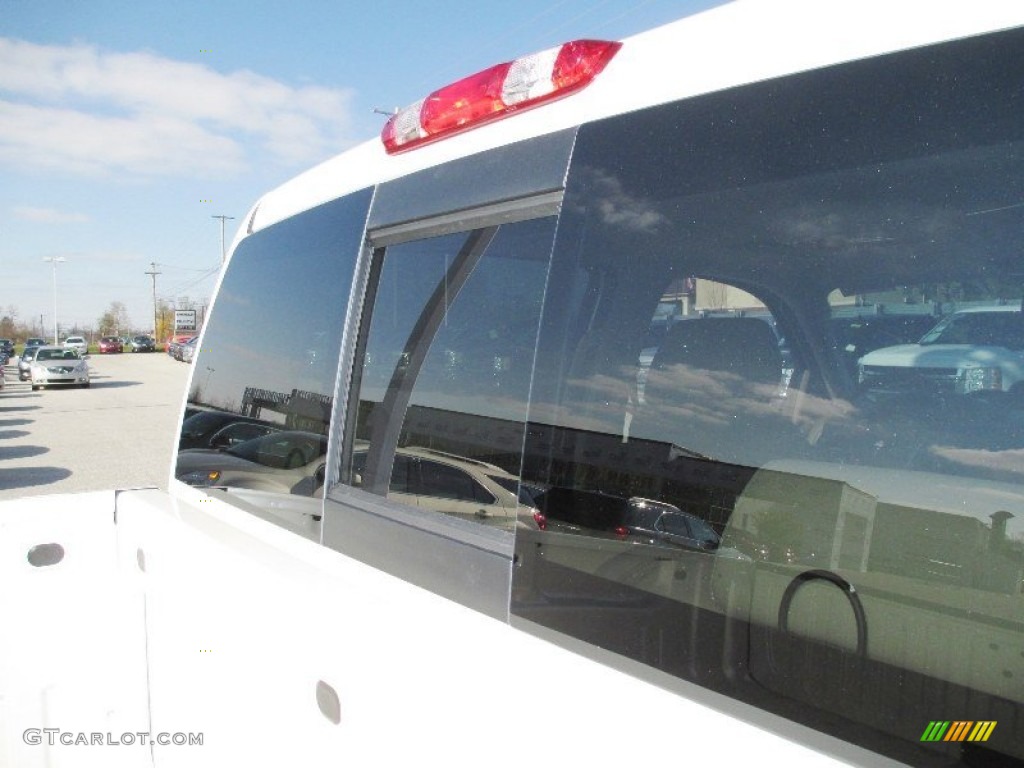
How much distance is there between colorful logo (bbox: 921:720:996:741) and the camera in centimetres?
92

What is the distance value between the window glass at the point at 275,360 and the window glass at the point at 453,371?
0.16m

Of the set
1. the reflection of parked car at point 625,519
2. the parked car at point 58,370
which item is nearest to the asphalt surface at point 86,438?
the parked car at point 58,370

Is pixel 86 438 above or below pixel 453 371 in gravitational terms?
below

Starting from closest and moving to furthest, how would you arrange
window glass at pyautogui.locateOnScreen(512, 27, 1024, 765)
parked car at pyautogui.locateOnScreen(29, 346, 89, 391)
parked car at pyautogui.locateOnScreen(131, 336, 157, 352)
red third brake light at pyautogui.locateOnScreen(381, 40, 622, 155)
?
window glass at pyautogui.locateOnScreen(512, 27, 1024, 765), red third brake light at pyautogui.locateOnScreen(381, 40, 622, 155), parked car at pyautogui.locateOnScreen(29, 346, 89, 391), parked car at pyautogui.locateOnScreen(131, 336, 157, 352)

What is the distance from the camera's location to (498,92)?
1718mm

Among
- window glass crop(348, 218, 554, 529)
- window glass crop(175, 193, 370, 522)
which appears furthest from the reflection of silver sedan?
window glass crop(348, 218, 554, 529)

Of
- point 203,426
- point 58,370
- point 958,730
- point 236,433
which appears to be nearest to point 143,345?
point 58,370

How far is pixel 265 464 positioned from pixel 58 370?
3627 cm

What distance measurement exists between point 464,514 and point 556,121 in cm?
80

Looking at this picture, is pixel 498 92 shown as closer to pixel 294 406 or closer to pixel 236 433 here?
pixel 294 406

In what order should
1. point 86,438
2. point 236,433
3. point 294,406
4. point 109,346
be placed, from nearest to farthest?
point 294,406 → point 236,433 → point 86,438 → point 109,346

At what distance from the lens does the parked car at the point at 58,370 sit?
111 feet

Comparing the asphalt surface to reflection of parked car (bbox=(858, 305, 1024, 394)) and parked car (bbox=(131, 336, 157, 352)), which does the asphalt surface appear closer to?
reflection of parked car (bbox=(858, 305, 1024, 394))

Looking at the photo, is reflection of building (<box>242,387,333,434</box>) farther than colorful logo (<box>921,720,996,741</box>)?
Yes
